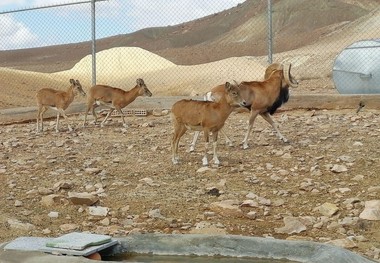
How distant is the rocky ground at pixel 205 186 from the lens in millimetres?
7582

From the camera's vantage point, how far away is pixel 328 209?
7.85 meters

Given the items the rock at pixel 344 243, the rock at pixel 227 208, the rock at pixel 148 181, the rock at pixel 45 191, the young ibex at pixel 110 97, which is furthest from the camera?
the young ibex at pixel 110 97

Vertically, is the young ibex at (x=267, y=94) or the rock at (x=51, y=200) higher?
the young ibex at (x=267, y=94)

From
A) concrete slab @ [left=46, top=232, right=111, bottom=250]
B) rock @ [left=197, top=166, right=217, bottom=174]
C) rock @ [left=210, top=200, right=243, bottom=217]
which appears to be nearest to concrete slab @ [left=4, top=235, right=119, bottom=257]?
concrete slab @ [left=46, top=232, right=111, bottom=250]

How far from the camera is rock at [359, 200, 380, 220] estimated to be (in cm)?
759

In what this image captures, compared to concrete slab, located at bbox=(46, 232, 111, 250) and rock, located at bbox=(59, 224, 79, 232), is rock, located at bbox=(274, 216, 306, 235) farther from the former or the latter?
concrete slab, located at bbox=(46, 232, 111, 250)

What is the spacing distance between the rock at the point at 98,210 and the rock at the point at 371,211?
2.68 meters

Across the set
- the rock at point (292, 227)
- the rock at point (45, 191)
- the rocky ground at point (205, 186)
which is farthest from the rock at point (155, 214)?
the rock at point (45, 191)

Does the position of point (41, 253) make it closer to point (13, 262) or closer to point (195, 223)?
point (13, 262)

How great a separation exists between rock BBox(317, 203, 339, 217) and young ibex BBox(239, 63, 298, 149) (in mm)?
3107

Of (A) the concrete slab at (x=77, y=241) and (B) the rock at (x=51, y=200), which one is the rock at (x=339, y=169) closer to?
(B) the rock at (x=51, y=200)

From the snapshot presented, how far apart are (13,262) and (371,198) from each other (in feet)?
14.9

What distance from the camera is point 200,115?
10.1 metres

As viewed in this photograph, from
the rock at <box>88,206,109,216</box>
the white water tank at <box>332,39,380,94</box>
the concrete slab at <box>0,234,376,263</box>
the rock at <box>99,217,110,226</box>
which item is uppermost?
the white water tank at <box>332,39,380,94</box>
